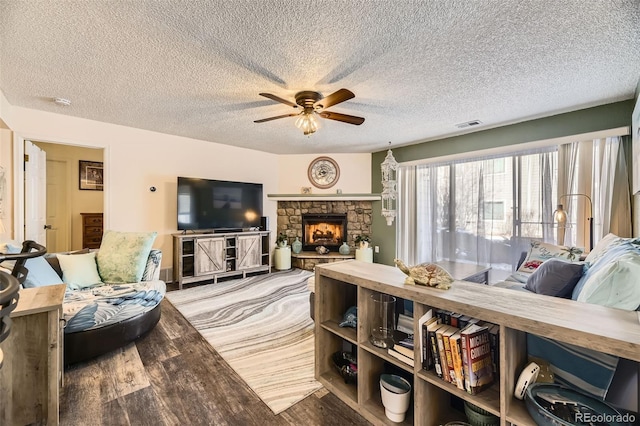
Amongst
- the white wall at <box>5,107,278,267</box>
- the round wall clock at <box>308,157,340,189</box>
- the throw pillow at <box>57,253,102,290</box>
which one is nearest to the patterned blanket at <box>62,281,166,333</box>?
the throw pillow at <box>57,253,102,290</box>

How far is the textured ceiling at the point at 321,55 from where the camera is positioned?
164cm

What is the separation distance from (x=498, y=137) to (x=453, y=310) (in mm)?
3634

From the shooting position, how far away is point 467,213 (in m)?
4.40

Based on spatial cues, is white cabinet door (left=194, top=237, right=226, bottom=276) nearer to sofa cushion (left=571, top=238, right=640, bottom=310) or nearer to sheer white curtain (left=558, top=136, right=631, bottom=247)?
sofa cushion (left=571, top=238, right=640, bottom=310)

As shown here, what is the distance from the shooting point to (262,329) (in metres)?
2.77

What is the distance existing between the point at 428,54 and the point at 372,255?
3920 mm

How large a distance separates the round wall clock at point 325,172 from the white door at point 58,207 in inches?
184

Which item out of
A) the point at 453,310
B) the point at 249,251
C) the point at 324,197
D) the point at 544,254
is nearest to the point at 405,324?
the point at 453,310

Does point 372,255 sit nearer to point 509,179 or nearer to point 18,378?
point 509,179

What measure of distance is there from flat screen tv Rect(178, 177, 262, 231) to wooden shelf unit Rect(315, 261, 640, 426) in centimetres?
326

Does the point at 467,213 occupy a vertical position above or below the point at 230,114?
below

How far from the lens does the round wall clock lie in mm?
5637

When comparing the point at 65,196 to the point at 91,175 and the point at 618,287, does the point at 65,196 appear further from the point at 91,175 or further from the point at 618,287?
the point at 618,287

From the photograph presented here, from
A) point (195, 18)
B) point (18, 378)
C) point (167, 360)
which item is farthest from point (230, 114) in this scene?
point (18, 378)
